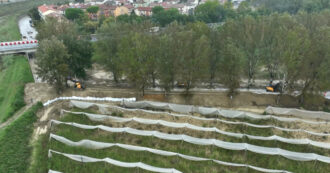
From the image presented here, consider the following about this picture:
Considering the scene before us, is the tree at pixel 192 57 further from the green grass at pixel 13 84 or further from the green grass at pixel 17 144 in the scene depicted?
the green grass at pixel 13 84

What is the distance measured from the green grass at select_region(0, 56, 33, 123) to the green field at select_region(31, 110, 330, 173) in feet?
30.2

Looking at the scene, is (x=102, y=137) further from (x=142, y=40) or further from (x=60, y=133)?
(x=142, y=40)

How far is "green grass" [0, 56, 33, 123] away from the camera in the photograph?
3078cm

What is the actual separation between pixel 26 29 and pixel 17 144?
6461 cm

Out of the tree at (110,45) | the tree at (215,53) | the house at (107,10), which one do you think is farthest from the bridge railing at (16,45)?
the house at (107,10)

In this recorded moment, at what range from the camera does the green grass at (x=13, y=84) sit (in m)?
30.8

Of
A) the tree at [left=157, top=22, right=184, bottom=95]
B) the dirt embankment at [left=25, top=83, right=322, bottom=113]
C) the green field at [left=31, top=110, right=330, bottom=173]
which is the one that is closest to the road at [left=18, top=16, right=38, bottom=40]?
the dirt embankment at [left=25, top=83, right=322, bottom=113]

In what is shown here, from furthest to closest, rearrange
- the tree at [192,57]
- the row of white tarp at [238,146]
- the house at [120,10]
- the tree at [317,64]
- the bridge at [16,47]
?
the house at [120,10] < the bridge at [16,47] < the tree at [192,57] < the tree at [317,64] < the row of white tarp at [238,146]

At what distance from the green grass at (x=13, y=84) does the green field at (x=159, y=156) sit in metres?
9.19

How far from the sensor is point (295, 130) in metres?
26.0

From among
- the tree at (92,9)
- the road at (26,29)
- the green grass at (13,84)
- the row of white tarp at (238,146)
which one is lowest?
the row of white tarp at (238,146)

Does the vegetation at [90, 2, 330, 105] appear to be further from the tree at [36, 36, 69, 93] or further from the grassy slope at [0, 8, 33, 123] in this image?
the grassy slope at [0, 8, 33, 123]

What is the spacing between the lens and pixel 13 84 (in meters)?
37.9

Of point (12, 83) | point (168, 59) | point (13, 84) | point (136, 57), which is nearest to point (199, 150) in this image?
point (168, 59)
